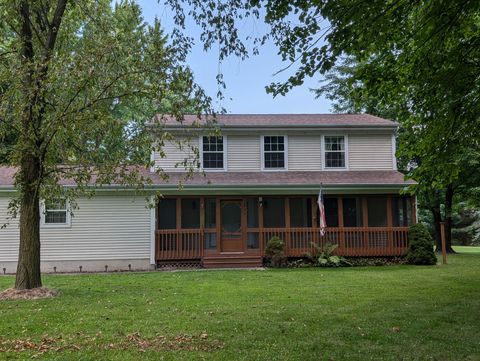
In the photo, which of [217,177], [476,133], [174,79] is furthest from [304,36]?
[217,177]

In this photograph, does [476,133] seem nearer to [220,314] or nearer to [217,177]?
[220,314]

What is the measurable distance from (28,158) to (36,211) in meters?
1.18

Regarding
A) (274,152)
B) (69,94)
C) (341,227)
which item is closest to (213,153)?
(274,152)

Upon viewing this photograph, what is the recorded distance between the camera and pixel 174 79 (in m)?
8.50

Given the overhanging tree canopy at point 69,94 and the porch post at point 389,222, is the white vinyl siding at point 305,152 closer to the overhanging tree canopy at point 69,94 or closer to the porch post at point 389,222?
the porch post at point 389,222

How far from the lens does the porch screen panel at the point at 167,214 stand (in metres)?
15.6

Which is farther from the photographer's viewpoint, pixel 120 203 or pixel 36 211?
pixel 120 203

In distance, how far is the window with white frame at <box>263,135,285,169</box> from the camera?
53.7 ft

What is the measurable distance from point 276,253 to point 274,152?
4.05 meters

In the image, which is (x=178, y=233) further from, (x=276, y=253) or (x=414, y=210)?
(x=414, y=210)

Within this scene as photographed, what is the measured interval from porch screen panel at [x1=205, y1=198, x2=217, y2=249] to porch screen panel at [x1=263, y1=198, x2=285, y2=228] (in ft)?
6.59

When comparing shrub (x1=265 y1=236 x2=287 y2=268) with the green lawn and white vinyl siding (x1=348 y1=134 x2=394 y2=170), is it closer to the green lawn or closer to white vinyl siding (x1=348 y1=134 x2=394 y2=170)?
the green lawn

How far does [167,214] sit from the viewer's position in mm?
15742

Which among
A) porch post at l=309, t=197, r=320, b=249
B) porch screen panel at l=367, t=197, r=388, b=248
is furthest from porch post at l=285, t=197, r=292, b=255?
porch screen panel at l=367, t=197, r=388, b=248
